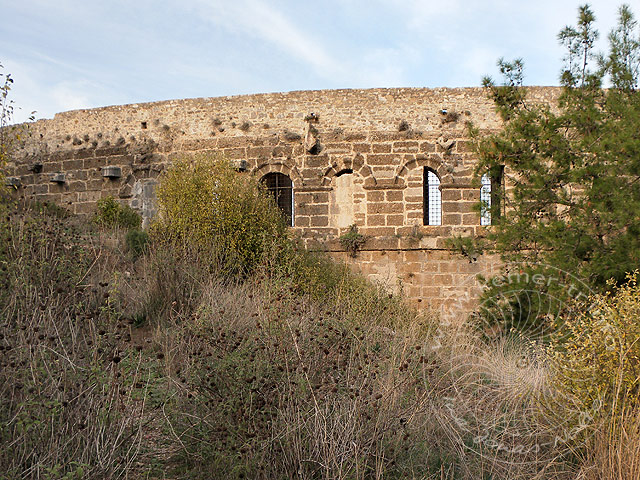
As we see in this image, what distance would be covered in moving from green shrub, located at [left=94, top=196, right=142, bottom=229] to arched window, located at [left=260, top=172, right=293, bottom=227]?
109 inches

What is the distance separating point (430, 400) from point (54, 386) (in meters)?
2.71

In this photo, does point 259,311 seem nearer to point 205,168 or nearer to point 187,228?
point 187,228

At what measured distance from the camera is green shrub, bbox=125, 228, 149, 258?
995 centimetres

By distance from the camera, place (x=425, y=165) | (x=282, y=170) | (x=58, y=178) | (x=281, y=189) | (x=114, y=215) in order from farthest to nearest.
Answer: (x=58, y=178) → (x=281, y=189) → (x=114, y=215) → (x=282, y=170) → (x=425, y=165)

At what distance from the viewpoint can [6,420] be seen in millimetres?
3494

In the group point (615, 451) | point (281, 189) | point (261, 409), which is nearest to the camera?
point (615, 451)

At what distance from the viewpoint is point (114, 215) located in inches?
477

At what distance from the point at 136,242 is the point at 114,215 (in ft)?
7.00

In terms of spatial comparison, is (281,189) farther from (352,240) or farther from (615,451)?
(615,451)

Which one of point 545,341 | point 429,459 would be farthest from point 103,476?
point 545,341

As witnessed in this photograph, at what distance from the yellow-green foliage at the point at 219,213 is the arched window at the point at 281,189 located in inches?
50.0

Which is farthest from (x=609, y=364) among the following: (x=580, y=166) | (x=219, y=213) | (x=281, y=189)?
(x=281, y=189)

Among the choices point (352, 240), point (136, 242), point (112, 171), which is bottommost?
point (136, 242)

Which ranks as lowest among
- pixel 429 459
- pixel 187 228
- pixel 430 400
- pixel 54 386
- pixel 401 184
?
pixel 429 459
